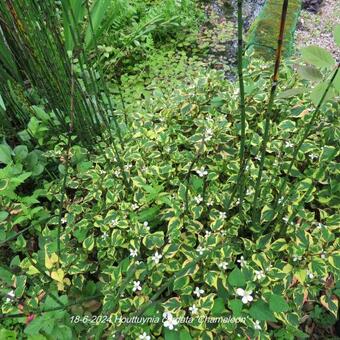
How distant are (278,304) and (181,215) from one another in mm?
340

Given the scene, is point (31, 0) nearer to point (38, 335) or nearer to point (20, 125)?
point (20, 125)

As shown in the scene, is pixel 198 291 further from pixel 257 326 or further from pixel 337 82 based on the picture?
pixel 337 82

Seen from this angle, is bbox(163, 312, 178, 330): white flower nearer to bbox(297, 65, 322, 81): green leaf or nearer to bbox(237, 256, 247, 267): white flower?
bbox(237, 256, 247, 267): white flower

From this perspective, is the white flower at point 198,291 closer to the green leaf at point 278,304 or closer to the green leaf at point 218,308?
the green leaf at point 218,308

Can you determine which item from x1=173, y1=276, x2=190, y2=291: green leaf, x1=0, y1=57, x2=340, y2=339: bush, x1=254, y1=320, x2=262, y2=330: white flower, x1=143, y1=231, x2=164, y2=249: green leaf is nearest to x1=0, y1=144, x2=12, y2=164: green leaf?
x1=0, y1=57, x2=340, y2=339: bush

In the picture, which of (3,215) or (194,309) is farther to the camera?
(3,215)

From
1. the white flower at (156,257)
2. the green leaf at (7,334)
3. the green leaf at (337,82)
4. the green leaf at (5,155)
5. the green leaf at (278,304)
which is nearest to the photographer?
the green leaf at (337,82)

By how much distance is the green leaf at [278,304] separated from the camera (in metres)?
0.85

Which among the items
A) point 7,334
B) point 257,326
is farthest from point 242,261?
point 7,334

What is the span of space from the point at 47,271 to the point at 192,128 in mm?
655

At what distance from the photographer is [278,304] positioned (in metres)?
0.86

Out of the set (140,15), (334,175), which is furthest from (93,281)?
(140,15)

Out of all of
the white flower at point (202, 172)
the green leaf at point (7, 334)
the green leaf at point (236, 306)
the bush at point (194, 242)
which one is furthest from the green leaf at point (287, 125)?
the green leaf at point (7, 334)

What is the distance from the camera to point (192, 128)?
1279 millimetres
